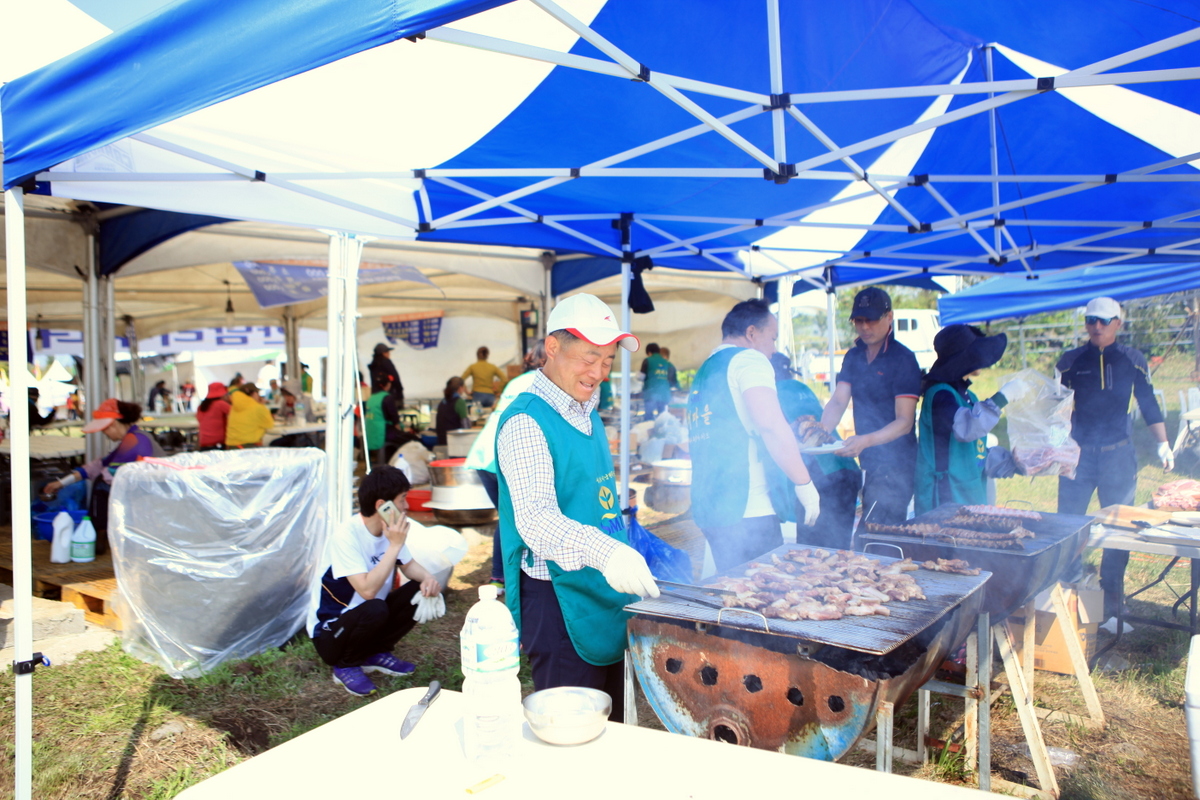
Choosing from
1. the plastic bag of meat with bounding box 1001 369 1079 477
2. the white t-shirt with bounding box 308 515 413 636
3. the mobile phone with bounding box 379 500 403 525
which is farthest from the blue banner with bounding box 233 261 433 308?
the plastic bag of meat with bounding box 1001 369 1079 477

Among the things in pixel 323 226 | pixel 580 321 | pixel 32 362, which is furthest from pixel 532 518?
pixel 32 362

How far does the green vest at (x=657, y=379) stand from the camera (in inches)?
400

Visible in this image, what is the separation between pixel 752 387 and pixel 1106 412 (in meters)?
3.11

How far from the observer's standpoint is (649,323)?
44.1ft

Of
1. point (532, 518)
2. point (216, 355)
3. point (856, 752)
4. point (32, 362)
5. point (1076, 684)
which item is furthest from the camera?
point (216, 355)

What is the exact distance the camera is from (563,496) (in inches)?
83.3

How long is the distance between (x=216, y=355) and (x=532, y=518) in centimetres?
2361

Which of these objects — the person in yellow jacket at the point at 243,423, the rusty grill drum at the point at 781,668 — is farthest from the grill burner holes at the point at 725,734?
the person in yellow jacket at the point at 243,423

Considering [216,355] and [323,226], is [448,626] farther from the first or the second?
[216,355]

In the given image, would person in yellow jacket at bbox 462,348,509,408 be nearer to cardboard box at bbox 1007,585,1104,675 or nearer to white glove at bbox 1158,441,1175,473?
white glove at bbox 1158,441,1175,473

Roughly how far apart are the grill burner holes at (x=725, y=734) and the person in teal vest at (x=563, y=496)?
0.38 metres

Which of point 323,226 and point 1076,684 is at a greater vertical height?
point 323,226

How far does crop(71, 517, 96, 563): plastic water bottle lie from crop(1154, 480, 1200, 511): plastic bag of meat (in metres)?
7.31

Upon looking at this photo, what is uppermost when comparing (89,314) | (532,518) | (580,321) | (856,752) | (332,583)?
(89,314)
